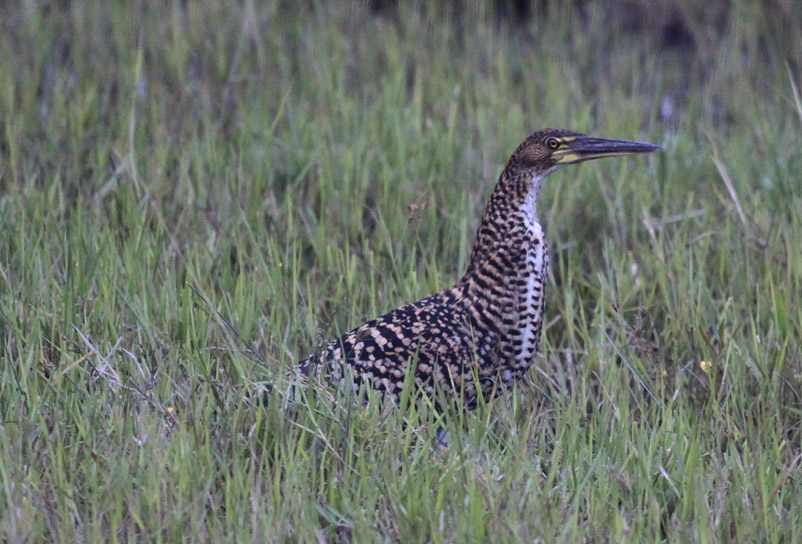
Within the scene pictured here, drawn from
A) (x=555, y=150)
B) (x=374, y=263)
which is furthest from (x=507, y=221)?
(x=374, y=263)

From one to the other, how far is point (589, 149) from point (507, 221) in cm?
40

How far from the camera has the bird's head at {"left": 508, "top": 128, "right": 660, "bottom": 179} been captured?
3795mm

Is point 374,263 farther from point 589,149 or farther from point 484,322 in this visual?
point 589,149

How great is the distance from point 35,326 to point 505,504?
1.67 meters

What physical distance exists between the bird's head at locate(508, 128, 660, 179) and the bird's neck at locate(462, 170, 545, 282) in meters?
0.04

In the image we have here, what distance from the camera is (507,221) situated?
3.77 metres

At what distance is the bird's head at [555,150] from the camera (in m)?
3.79

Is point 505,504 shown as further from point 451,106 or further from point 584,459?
point 451,106

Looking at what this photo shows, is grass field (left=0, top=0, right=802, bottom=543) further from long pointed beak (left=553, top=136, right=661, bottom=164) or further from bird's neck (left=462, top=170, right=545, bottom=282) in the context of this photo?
long pointed beak (left=553, top=136, right=661, bottom=164)

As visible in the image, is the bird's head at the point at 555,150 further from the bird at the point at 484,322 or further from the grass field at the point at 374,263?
the grass field at the point at 374,263

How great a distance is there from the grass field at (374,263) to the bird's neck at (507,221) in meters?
0.41

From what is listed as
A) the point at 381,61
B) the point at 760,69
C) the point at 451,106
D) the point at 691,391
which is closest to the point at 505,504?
the point at 691,391

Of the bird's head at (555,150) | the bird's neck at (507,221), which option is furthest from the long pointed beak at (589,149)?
the bird's neck at (507,221)

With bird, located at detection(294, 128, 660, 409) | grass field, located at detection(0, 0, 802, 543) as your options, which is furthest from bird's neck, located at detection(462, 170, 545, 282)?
grass field, located at detection(0, 0, 802, 543)
